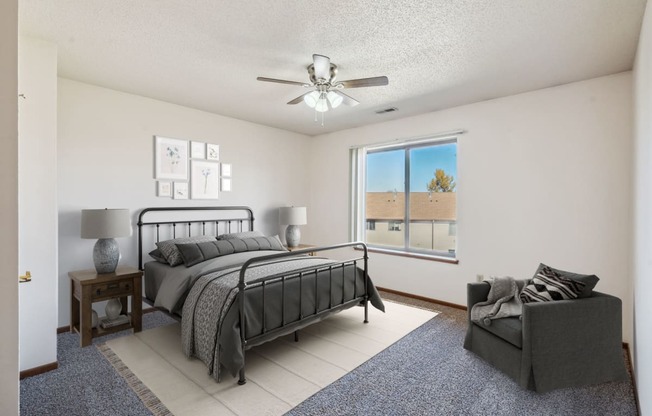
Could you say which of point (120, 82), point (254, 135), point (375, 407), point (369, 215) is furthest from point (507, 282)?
point (120, 82)

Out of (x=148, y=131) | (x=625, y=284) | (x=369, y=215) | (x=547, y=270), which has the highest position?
(x=148, y=131)

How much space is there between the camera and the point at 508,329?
234 cm

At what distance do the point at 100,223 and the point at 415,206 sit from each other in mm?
3787

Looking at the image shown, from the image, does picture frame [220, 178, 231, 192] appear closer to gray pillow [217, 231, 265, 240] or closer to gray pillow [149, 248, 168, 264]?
gray pillow [217, 231, 265, 240]

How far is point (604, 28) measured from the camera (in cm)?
218

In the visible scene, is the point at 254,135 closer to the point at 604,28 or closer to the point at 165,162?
the point at 165,162

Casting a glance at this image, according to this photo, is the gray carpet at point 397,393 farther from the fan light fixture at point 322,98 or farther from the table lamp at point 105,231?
the fan light fixture at point 322,98

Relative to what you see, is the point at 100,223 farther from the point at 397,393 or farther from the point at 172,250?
the point at 397,393

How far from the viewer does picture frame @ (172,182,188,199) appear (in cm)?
398

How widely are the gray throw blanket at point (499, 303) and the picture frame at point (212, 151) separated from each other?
3.60 m

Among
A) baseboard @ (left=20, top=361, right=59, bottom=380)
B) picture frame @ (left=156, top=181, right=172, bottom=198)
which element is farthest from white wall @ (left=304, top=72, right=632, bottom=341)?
baseboard @ (left=20, top=361, right=59, bottom=380)

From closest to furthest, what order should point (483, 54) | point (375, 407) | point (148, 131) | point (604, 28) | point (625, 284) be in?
point (375, 407) < point (604, 28) < point (483, 54) < point (625, 284) < point (148, 131)

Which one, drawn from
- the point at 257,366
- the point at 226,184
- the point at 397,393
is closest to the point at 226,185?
the point at 226,184

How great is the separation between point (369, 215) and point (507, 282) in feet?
8.48
